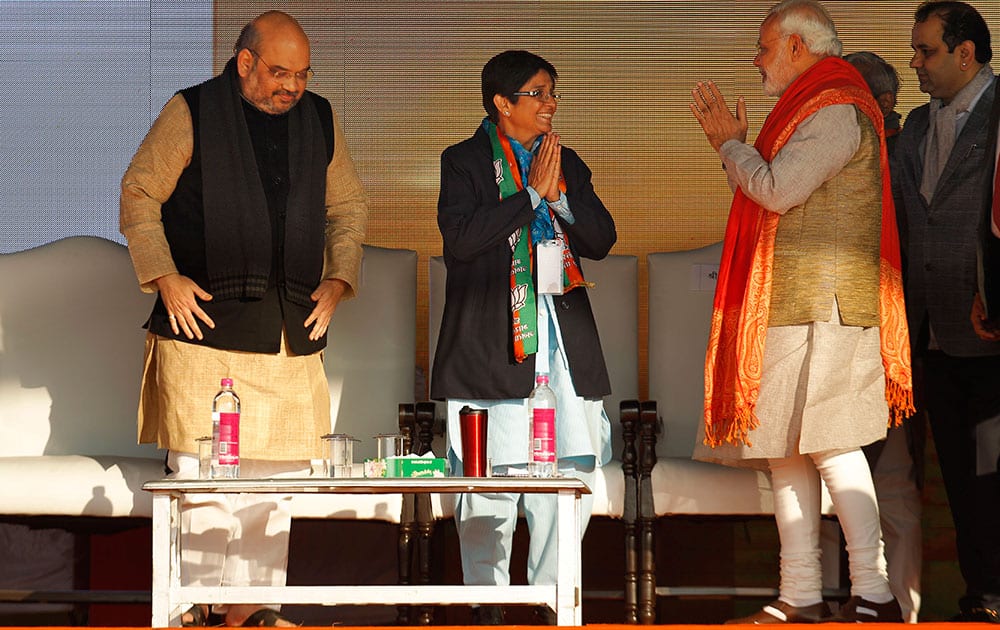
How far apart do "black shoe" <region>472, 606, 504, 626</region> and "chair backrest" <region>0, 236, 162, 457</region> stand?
127 centimetres

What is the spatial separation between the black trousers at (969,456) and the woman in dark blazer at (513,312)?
960 mm

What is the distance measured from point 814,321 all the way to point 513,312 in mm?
846

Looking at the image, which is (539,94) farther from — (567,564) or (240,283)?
(567,564)

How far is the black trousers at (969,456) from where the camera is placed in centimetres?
369

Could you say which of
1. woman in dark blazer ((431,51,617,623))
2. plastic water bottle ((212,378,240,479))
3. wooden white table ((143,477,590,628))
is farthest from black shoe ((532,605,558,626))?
plastic water bottle ((212,378,240,479))

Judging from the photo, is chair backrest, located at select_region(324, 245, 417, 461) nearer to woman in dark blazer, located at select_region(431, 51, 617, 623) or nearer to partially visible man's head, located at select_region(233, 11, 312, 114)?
woman in dark blazer, located at select_region(431, 51, 617, 623)

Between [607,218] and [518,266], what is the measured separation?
0.32 meters

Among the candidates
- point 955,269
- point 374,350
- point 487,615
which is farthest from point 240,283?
point 955,269

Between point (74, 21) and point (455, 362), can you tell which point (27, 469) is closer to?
point (455, 362)

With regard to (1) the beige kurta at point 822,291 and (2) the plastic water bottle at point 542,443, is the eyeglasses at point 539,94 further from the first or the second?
(2) the plastic water bottle at point 542,443

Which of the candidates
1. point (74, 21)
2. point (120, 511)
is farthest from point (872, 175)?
point (74, 21)

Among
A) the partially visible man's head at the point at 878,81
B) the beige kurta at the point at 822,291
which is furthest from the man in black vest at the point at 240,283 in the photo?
the partially visible man's head at the point at 878,81

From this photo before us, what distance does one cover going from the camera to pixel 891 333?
371 cm

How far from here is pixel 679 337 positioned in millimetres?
4770
